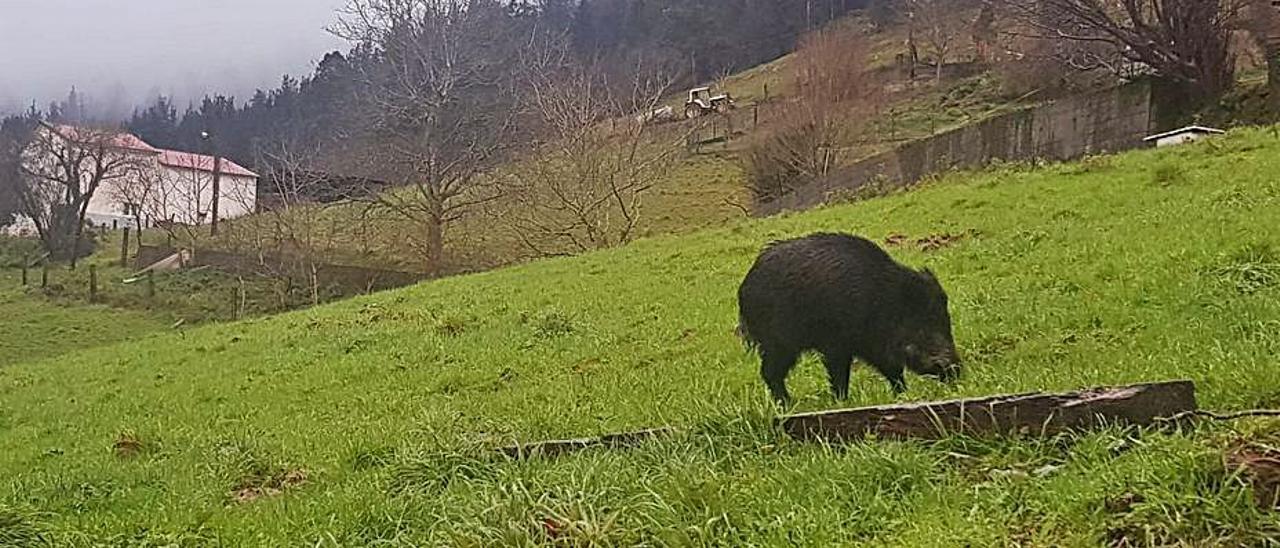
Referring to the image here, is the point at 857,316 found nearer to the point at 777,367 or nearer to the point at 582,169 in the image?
the point at 777,367

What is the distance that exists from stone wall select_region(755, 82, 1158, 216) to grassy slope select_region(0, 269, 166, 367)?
24.6 meters

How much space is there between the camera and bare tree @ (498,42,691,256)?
39.8m

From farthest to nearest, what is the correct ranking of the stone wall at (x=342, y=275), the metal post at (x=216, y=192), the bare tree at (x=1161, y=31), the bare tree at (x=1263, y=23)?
the metal post at (x=216, y=192) → the stone wall at (x=342, y=275) → the bare tree at (x=1263, y=23) → the bare tree at (x=1161, y=31)

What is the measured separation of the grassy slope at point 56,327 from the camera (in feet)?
118

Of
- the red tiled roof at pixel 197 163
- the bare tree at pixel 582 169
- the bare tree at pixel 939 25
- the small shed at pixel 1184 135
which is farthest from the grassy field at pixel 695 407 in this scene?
the red tiled roof at pixel 197 163

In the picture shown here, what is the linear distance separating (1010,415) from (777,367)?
10.3 feet

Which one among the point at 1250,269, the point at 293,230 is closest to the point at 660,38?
the point at 293,230

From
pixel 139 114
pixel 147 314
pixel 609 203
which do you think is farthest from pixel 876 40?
pixel 139 114

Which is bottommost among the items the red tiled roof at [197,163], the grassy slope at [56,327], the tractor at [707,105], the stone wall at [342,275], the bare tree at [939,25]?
the grassy slope at [56,327]

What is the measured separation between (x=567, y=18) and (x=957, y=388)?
10895 centimetres

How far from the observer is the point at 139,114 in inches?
6019

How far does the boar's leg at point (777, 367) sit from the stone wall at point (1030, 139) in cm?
1968

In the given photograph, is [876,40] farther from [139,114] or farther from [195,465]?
[139,114]

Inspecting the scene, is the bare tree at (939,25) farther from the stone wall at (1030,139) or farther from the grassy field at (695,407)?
the grassy field at (695,407)
